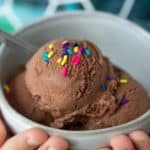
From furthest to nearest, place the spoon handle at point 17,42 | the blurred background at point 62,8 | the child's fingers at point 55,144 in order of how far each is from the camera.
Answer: the blurred background at point 62,8 → the spoon handle at point 17,42 → the child's fingers at point 55,144

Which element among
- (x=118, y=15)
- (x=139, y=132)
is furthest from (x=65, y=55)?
(x=118, y=15)

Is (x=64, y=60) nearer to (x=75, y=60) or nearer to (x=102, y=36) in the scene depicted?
(x=75, y=60)

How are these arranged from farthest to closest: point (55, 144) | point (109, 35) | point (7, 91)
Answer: point (109, 35) → point (7, 91) → point (55, 144)

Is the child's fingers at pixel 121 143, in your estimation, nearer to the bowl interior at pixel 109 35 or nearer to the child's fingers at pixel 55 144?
the child's fingers at pixel 55 144

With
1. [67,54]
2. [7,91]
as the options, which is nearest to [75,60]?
[67,54]

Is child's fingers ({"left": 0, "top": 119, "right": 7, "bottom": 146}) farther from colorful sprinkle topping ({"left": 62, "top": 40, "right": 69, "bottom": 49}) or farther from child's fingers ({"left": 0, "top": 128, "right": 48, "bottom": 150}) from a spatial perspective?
colorful sprinkle topping ({"left": 62, "top": 40, "right": 69, "bottom": 49})

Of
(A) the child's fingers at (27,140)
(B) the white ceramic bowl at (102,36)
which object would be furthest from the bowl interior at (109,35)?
(A) the child's fingers at (27,140)

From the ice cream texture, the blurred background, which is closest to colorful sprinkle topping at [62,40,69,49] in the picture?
the ice cream texture
